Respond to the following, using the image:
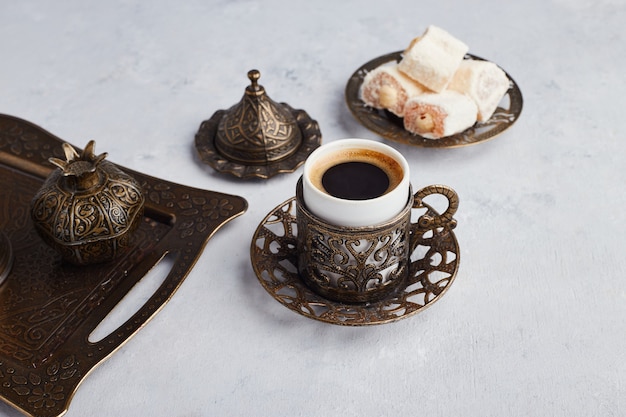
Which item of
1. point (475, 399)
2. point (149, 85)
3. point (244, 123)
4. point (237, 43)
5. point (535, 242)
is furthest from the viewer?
point (237, 43)

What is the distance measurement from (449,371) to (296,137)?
20.6 inches

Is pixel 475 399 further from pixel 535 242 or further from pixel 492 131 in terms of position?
pixel 492 131

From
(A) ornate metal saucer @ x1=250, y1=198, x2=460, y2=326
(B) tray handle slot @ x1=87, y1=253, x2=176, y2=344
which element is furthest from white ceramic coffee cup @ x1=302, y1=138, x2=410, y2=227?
(B) tray handle slot @ x1=87, y1=253, x2=176, y2=344

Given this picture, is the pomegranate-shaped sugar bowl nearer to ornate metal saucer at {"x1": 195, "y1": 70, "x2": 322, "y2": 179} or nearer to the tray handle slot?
the tray handle slot

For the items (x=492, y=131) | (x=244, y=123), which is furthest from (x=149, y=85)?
(x=492, y=131)

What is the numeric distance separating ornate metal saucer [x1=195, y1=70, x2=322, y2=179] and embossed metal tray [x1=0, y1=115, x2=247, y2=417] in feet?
0.38

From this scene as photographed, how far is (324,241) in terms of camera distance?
3.10 feet

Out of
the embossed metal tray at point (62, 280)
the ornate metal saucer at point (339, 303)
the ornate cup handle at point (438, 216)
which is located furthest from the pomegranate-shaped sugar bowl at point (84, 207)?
the ornate cup handle at point (438, 216)

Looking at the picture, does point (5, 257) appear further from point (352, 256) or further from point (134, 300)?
point (352, 256)

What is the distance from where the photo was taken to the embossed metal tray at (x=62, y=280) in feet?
3.00

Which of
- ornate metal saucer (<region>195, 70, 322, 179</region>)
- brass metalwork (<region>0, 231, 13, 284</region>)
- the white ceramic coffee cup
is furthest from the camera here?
ornate metal saucer (<region>195, 70, 322, 179</region>)

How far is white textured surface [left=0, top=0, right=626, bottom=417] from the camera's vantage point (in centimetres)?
93

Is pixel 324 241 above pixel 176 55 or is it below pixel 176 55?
above

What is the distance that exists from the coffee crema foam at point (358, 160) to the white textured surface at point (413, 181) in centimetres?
20
